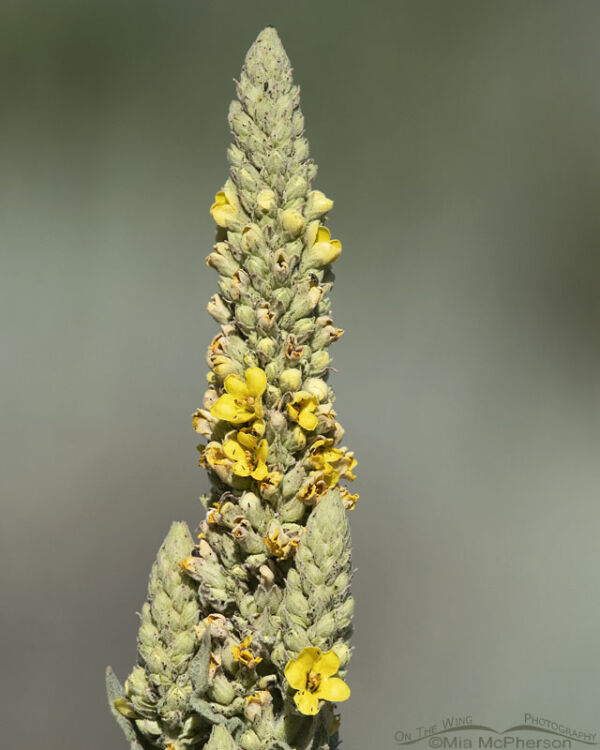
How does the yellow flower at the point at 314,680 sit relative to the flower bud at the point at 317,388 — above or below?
below

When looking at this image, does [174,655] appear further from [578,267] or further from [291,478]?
[578,267]

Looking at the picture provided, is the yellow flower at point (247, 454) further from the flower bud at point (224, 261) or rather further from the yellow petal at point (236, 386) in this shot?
the flower bud at point (224, 261)

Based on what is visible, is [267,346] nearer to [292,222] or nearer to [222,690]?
[292,222]

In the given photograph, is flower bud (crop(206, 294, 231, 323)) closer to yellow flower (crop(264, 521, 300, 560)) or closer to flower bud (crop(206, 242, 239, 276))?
flower bud (crop(206, 242, 239, 276))

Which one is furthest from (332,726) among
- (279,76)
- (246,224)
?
(279,76)

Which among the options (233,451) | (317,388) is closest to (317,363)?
(317,388)

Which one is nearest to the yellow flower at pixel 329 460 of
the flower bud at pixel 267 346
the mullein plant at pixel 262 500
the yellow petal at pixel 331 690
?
the mullein plant at pixel 262 500
